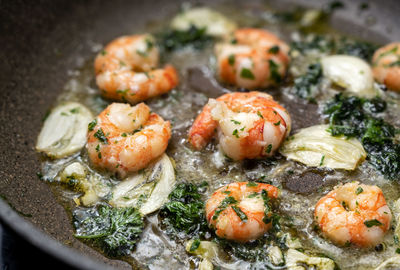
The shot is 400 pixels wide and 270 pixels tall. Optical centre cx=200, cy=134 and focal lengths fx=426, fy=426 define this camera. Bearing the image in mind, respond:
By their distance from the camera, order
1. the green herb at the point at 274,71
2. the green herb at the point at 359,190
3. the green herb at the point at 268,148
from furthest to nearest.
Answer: the green herb at the point at 274,71 → the green herb at the point at 268,148 → the green herb at the point at 359,190

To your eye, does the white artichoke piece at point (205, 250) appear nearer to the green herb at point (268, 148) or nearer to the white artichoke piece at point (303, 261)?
the white artichoke piece at point (303, 261)

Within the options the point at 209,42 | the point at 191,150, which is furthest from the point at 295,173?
the point at 209,42

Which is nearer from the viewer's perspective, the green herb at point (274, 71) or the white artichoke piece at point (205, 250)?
the white artichoke piece at point (205, 250)

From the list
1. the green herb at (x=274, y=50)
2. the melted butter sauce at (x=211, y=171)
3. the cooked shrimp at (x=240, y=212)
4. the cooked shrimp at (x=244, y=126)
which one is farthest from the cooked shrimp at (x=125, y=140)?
the green herb at (x=274, y=50)

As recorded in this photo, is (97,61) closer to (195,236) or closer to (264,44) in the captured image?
(264,44)

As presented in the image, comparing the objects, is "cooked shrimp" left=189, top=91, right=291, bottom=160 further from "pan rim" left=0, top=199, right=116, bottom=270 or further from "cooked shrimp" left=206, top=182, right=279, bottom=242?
"pan rim" left=0, top=199, right=116, bottom=270

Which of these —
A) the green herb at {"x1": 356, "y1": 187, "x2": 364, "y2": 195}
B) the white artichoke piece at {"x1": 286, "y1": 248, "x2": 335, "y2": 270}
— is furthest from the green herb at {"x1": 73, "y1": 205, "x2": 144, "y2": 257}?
the green herb at {"x1": 356, "y1": 187, "x2": 364, "y2": 195}
